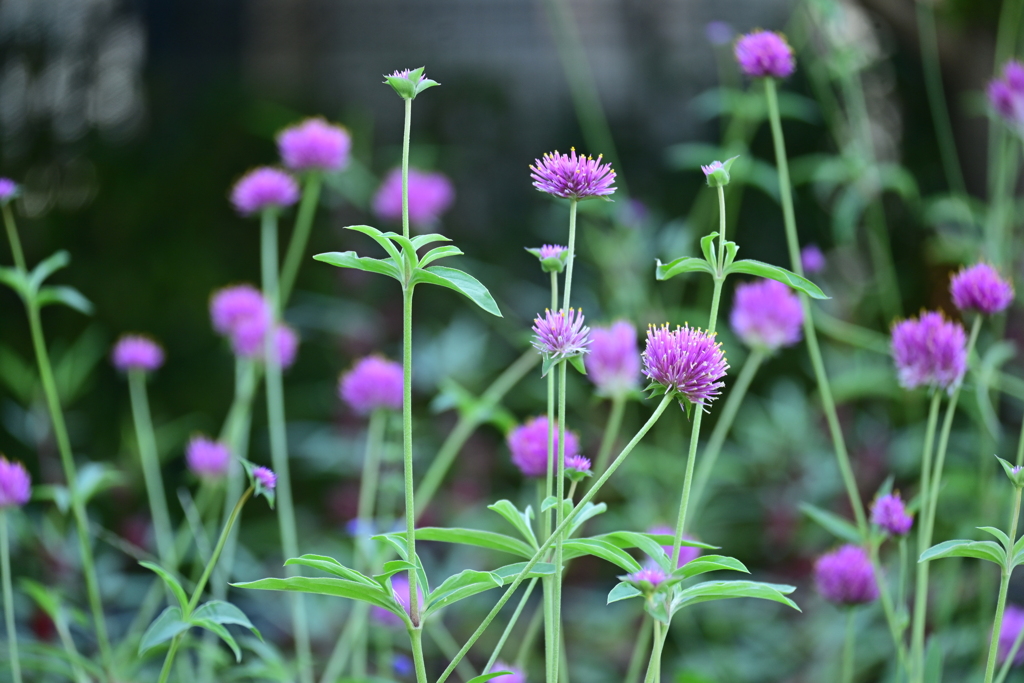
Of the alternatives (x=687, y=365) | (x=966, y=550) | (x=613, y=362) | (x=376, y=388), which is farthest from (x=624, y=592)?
(x=376, y=388)

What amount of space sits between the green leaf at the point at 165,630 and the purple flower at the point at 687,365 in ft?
1.25

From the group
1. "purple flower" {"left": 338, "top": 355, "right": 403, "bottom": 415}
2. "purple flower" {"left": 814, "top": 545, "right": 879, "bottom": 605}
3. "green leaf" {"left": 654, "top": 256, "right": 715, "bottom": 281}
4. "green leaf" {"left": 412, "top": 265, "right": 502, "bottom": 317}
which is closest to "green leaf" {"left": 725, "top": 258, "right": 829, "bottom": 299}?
"green leaf" {"left": 654, "top": 256, "right": 715, "bottom": 281}

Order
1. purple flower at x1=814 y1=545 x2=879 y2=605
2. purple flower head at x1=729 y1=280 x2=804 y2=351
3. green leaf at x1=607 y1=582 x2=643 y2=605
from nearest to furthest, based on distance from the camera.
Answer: green leaf at x1=607 y1=582 x2=643 y2=605, purple flower at x1=814 y1=545 x2=879 y2=605, purple flower head at x1=729 y1=280 x2=804 y2=351

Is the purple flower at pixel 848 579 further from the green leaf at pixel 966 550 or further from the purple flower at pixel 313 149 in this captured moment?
the purple flower at pixel 313 149

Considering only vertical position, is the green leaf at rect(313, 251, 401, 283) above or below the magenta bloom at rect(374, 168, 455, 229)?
below

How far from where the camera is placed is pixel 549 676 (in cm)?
53

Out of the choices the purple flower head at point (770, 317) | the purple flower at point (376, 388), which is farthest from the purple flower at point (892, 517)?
the purple flower at point (376, 388)

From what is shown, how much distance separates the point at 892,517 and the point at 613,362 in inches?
12.0

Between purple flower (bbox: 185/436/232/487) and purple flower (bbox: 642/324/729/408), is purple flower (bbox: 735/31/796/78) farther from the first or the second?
purple flower (bbox: 185/436/232/487)

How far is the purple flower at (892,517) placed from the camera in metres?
0.71

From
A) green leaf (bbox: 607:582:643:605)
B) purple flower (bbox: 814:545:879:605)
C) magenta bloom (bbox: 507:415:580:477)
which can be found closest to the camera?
green leaf (bbox: 607:582:643:605)

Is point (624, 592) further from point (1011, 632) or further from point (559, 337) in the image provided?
point (1011, 632)

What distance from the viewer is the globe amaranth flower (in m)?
0.74

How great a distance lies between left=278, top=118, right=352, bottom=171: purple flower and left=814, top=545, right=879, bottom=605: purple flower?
0.75 meters
